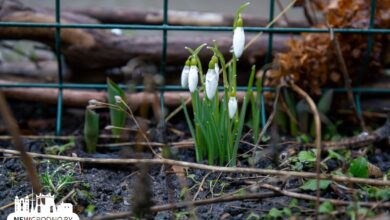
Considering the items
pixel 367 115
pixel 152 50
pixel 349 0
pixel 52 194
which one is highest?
pixel 349 0

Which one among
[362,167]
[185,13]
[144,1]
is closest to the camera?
[362,167]

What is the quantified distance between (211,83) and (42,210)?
→ 518 mm

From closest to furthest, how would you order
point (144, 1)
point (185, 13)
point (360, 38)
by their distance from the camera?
point (360, 38)
point (185, 13)
point (144, 1)

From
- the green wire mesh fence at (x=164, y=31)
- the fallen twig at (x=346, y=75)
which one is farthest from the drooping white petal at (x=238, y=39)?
the fallen twig at (x=346, y=75)

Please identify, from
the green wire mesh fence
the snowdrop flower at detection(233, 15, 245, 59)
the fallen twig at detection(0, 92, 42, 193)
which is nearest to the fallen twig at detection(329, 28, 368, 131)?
the green wire mesh fence

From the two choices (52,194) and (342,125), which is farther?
(342,125)

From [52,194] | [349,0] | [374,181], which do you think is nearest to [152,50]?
[349,0]

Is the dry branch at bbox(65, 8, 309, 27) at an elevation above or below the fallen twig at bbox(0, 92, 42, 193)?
above

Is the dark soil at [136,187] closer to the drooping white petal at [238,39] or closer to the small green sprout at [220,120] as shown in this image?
the small green sprout at [220,120]

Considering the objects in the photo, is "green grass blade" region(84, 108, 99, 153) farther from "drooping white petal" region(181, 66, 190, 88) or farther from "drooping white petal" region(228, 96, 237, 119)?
"drooping white petal" region(228, 96, 237, 119)

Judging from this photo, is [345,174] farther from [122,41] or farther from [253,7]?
[253,7]

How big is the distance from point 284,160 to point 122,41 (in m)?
0.95

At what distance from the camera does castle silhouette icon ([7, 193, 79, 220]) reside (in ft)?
4.80

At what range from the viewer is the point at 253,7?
387 cm
